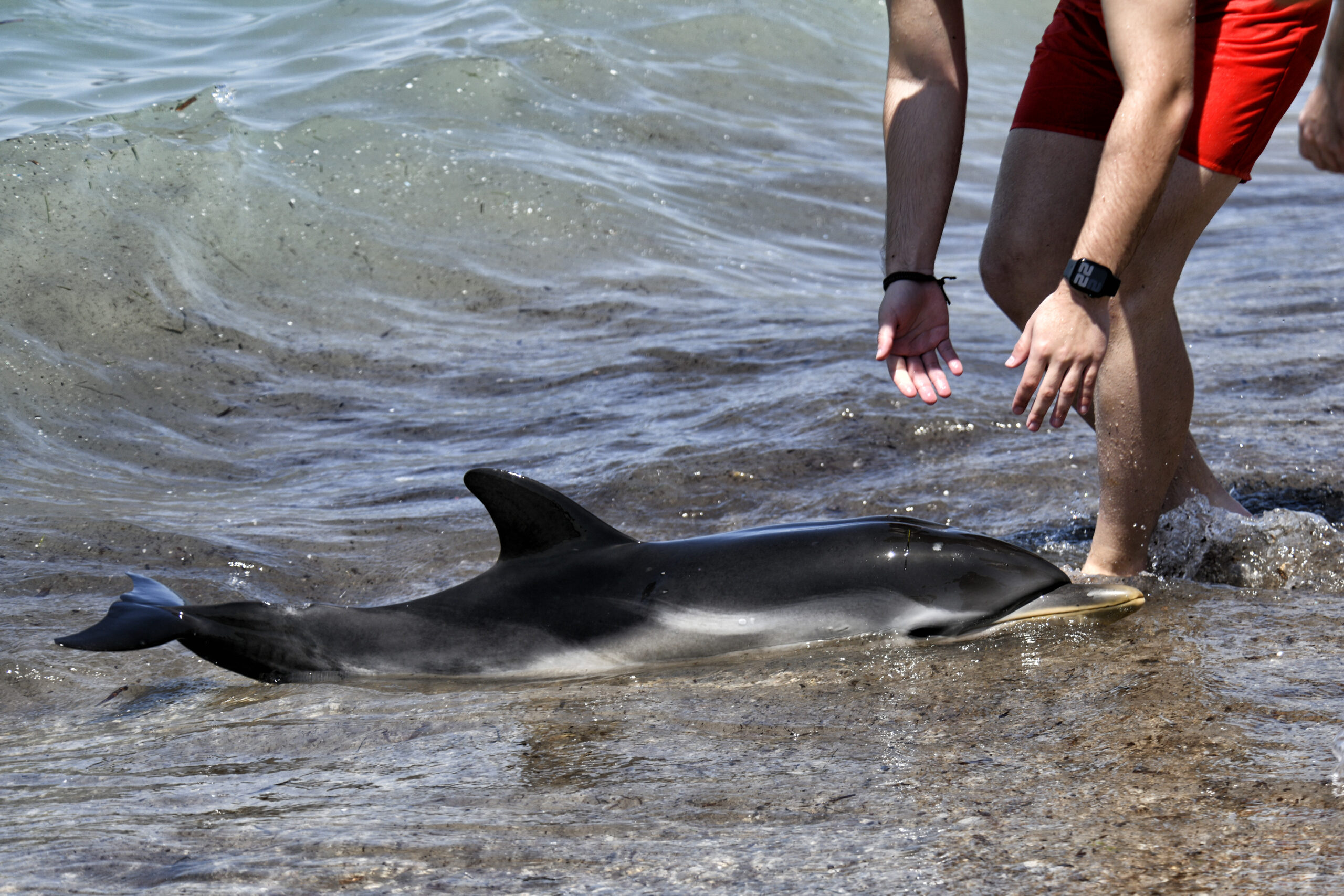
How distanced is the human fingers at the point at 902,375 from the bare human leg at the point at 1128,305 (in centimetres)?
45

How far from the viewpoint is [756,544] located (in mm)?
3133

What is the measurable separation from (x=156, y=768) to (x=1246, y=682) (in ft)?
6.84

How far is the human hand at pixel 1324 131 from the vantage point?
382 centimetres

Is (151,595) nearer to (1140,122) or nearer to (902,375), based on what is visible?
(902,375)

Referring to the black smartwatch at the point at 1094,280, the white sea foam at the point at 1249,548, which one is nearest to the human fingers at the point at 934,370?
the black smartwatch at the point at 1094,280

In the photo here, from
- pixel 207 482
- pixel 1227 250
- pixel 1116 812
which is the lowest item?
pixel 207 482

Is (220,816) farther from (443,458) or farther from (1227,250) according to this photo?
(1227,250)

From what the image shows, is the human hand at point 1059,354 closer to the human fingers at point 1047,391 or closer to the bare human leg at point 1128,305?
the human fingers at point 1047,391

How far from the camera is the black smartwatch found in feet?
9.70

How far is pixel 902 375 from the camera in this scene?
339 centimetres

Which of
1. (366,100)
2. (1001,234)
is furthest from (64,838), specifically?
(366,100)

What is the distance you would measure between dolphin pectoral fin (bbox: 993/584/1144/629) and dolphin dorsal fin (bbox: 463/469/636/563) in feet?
3.05

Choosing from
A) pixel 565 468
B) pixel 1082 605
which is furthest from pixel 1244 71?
pixel 565 468

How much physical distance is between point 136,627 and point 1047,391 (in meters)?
2.07
